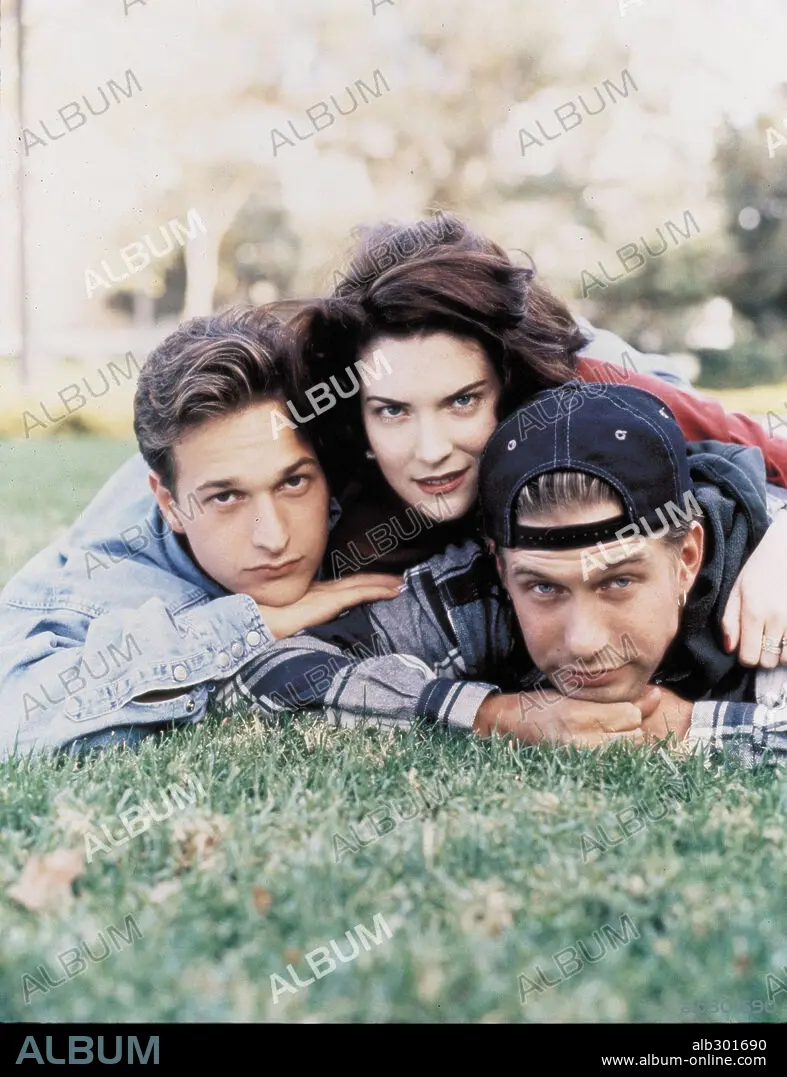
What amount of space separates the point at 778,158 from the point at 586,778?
232cm

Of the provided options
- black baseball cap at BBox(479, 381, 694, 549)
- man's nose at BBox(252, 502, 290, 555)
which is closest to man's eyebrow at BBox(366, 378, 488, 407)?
black baseball cap at BBox(479, 381, 694, 549)

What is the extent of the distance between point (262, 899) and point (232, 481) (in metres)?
1.47

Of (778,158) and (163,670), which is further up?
(778,158)

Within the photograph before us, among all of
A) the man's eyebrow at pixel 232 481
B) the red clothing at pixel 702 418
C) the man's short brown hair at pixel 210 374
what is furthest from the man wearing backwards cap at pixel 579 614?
the man's short brown hair at pixel 210 374

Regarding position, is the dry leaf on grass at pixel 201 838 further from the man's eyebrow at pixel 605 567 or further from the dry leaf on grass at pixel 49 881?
the man's eyebrow at pixel 605 567

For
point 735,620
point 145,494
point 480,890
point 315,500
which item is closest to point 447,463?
point 315,500

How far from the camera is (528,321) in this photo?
3.54 meters

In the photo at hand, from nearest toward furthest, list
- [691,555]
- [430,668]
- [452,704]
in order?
[452,704], [691,555], [430,668]

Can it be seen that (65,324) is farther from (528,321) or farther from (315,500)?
(528,321)

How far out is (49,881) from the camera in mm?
2402

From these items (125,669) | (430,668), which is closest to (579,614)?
(430,668)

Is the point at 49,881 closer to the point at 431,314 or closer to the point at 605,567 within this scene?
the point at 605,567

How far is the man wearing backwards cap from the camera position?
313 centimetres

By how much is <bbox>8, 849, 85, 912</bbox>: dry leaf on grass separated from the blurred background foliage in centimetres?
191
